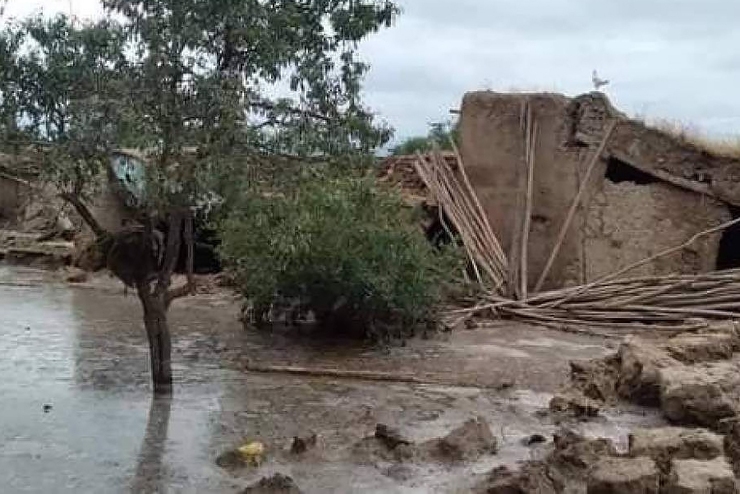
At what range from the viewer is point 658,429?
6.74 m

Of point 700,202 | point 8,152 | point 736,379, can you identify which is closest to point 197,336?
point 8,152

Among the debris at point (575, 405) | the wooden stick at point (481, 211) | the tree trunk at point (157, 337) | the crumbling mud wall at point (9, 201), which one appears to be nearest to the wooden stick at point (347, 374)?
the debris at point (575, 405)

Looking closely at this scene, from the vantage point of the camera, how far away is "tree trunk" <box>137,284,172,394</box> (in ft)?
26.8

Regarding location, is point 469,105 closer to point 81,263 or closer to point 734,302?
point 734,302

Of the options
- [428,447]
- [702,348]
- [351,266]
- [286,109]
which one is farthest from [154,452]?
[702,348]

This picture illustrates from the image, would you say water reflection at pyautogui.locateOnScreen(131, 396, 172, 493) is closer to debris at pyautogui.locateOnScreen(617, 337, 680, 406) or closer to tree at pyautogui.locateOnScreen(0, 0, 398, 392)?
tree at pyautogui.locateOnScreen(0, 0, 398, 392)

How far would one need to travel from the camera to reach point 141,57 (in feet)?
23.4

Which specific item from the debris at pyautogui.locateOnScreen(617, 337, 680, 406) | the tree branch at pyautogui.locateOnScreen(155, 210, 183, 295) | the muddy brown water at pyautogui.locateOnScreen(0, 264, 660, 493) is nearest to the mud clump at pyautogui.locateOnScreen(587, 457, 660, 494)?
the muddy brown water at pyautogui.locateOnScreen(0, 264, 660, 493)

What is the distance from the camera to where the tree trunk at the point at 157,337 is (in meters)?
8.16

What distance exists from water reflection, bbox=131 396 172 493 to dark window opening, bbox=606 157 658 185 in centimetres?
913

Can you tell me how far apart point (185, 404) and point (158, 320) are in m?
0.71

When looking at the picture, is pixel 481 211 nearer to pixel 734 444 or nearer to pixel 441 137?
pixel 441 137

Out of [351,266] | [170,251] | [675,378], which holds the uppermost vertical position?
[170,251]

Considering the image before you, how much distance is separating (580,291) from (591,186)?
188 centimetres
